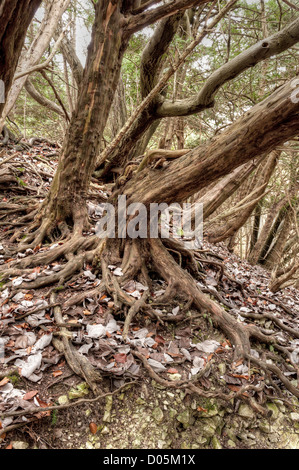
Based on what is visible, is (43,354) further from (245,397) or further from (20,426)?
(245,397)

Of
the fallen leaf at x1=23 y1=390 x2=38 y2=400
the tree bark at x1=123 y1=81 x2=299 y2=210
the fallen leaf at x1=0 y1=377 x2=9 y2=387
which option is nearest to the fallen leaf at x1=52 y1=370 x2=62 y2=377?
the fallen leaf at x1=23 y1=390 x2=38 y2=400

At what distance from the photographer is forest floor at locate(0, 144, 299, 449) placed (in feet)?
6.05

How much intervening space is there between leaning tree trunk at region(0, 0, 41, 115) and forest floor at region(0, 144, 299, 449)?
1.94 metres

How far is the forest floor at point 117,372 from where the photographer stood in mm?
1843

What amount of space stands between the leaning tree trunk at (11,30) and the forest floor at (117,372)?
194cm

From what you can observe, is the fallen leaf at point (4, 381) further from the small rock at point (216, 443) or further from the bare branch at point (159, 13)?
the bare branch at point (159, 13)

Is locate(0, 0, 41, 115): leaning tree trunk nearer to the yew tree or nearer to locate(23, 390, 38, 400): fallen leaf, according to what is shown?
the yew tree

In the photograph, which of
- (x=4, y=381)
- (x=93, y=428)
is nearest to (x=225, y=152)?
(x=93, y=428)

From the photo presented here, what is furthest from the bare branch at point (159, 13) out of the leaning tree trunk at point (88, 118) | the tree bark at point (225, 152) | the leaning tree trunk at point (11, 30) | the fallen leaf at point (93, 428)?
the fallen leaf at point (93, 428)

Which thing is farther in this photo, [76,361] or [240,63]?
[240,63]

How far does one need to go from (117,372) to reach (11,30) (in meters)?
2.45

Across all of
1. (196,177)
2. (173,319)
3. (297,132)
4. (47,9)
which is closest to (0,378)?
(173,319)

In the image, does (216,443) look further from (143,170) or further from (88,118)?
(88,118)

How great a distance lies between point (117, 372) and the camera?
6.88 feet
